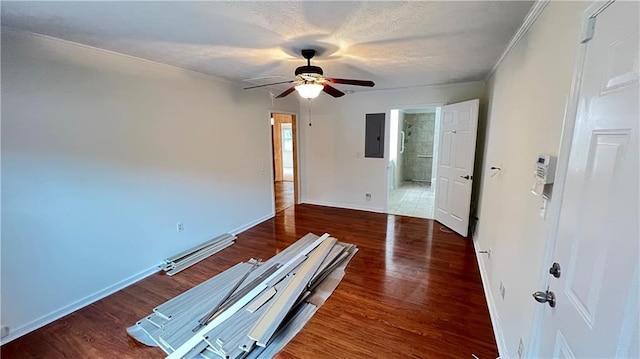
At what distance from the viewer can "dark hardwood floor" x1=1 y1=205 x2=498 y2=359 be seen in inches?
77.5

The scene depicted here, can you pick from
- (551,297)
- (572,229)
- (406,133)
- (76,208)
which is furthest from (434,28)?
(406,133)

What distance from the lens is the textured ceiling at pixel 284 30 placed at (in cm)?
168

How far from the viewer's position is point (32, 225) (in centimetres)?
216

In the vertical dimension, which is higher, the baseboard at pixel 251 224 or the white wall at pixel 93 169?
the white wall at pixel 93 169

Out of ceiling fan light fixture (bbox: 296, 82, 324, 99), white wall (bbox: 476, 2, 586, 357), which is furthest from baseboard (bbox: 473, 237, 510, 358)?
ceiling fan light fixture (bbox: 296, 82, 324, 99)

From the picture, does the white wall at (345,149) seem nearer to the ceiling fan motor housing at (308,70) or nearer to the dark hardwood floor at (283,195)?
the dark hardwood floor at (283,195)

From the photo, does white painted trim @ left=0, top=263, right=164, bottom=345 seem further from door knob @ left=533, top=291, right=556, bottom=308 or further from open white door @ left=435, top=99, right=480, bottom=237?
open white door @ left=435, top=99, right=480, bottom=237

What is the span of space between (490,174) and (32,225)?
4419mm

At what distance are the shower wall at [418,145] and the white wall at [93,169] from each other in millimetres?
6018

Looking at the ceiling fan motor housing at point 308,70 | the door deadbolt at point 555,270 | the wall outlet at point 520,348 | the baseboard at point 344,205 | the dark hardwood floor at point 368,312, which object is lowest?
the dark hardwood floor at point 368,312

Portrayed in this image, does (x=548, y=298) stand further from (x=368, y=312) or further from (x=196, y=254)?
(x=196, y=254)

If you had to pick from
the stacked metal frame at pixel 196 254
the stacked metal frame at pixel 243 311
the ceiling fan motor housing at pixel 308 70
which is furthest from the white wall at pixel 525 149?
the stacked metal frame at pixel 196 254

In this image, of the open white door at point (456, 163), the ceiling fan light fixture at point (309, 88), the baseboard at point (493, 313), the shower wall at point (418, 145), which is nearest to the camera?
the baseboard at point (493, 313)

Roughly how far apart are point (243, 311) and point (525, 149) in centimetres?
252
